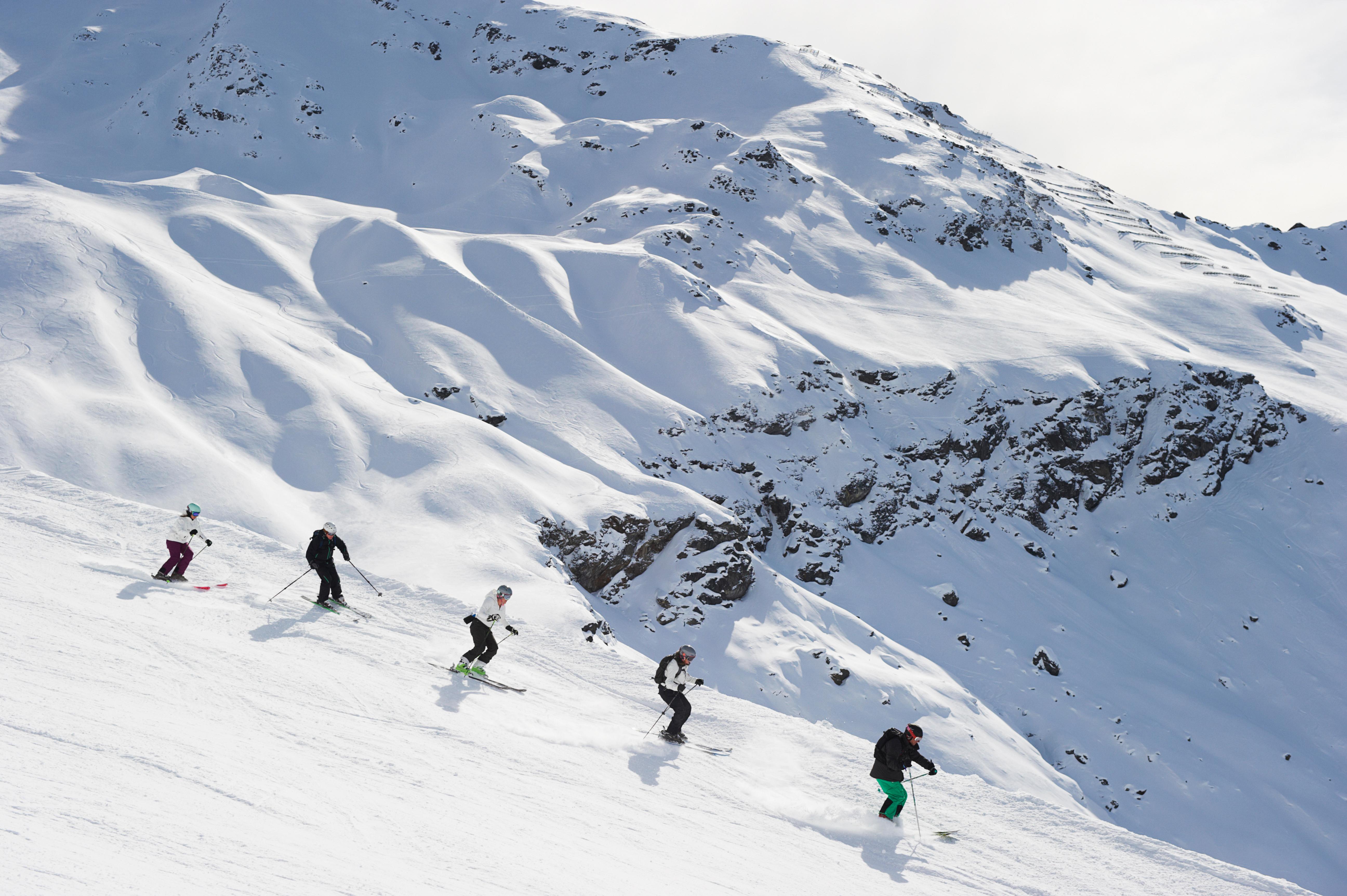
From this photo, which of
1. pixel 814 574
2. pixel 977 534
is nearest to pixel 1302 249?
pixel 977 534

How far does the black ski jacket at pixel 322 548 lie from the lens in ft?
39.7

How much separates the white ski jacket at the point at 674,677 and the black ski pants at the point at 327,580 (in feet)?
18.6

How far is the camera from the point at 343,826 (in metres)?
7.02

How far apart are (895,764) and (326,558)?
922 centimetres

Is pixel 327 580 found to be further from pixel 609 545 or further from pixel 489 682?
pixel 609 545

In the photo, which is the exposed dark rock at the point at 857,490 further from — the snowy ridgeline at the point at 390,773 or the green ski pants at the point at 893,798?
the green ski pants at the point at 893,798

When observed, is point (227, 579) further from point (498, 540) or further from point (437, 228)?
point (437, 228)

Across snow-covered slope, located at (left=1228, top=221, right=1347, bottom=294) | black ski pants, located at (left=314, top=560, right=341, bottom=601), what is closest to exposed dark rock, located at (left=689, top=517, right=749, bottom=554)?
black ski pants, located at (left=314, top=560, right=341, bottom=601)

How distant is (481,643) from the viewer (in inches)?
441

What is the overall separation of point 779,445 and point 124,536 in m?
21.0

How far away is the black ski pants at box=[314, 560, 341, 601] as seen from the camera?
1220 cm

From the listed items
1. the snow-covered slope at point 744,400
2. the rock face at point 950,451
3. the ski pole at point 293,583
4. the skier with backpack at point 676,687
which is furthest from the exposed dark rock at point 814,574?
the ski pole at point 293,583

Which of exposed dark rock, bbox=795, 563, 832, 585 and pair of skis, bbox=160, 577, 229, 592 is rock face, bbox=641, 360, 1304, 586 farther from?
pair of skis, bbox=160, 577, 229, 592

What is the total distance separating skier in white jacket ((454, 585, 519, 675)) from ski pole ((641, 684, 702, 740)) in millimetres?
2415
